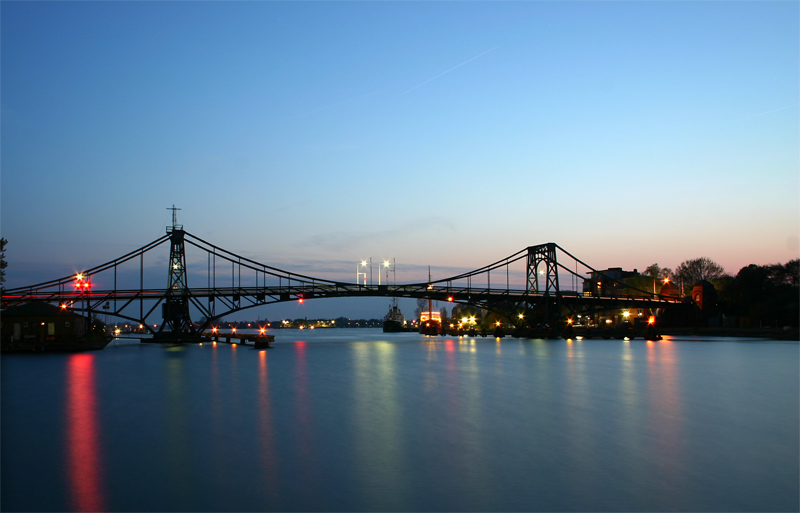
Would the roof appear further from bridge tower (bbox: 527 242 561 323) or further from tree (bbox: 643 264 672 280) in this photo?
tree (bbox: 643 264 672 280)

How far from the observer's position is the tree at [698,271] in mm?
153125

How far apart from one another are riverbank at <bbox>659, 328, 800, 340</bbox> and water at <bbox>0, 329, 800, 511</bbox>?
5877 centimetres

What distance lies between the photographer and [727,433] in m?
23.1

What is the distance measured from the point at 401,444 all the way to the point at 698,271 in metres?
152

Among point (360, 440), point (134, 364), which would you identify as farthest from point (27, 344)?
point (360, 440)

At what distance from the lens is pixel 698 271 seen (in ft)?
508

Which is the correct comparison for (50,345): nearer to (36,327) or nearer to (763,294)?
(36,327)

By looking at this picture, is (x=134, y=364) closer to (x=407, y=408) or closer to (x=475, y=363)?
(x=475, y=363)

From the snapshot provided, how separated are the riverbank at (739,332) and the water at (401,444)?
193 feet

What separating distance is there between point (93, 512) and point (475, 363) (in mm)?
46455

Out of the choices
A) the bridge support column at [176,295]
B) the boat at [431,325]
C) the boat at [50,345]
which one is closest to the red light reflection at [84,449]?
the boat at [50,345]

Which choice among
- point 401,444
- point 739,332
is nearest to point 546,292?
point 739,332

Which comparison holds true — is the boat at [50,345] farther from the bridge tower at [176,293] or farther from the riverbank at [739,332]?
the riverbank at [739,332]

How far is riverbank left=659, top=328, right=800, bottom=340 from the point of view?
92.9m
